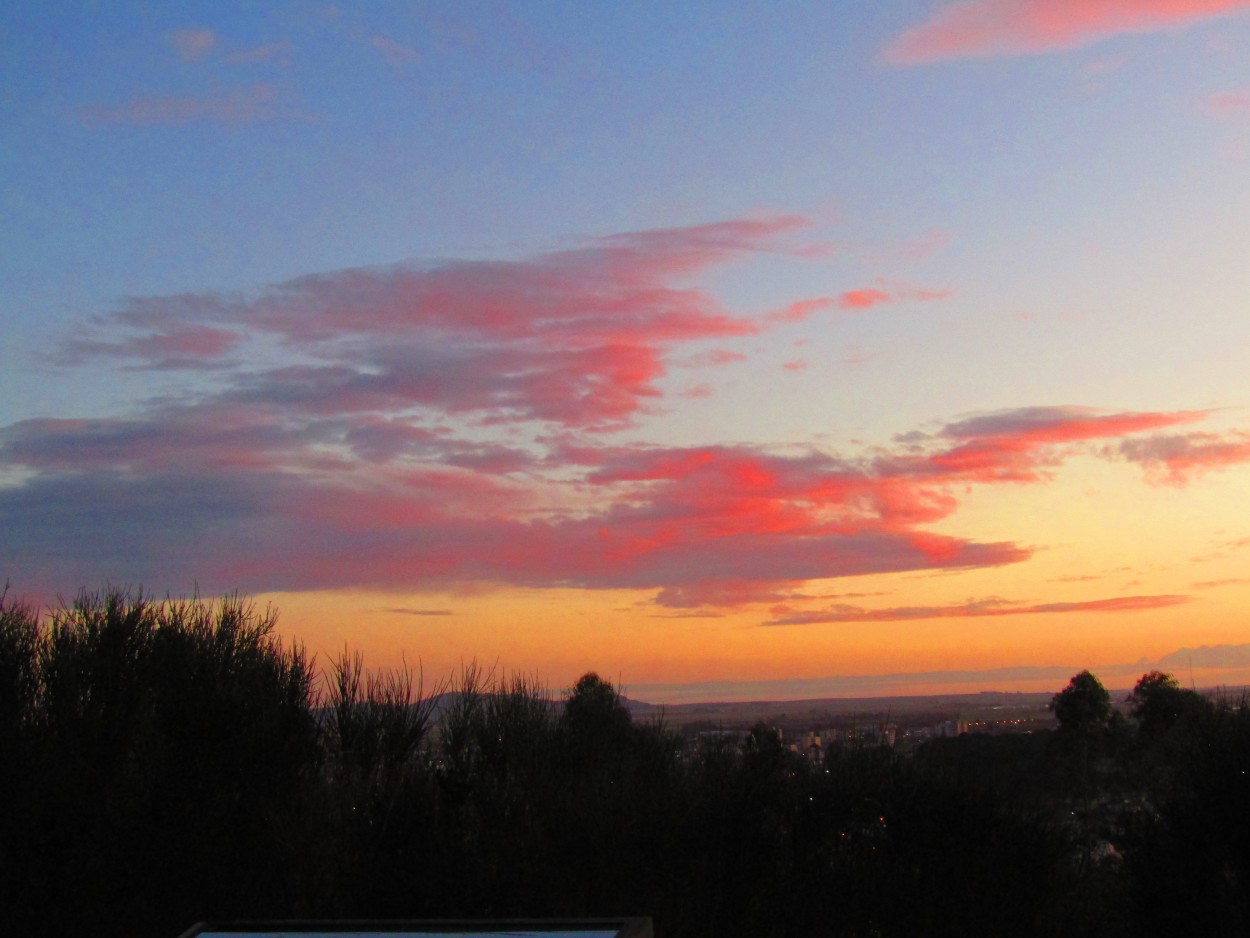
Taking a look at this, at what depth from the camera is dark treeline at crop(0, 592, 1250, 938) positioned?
10.4 meters

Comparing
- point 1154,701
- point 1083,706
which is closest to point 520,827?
point 1154,701

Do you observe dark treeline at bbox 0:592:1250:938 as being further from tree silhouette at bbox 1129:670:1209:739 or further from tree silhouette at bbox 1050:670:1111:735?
tree silhouette at bbox 1050:670:1111:735

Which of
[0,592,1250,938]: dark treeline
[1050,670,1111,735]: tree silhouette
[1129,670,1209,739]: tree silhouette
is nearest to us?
[0,592,1250,938]: dark treeline

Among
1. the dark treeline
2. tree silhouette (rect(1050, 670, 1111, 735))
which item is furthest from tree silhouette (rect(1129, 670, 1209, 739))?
the dark treeline

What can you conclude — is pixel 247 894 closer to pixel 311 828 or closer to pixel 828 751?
pixel 311 828

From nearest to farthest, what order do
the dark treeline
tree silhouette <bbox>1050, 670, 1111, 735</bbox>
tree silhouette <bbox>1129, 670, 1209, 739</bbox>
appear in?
the dark treeline
tree silhouette <bbox>1129, 670, 1209, 739</bbox>
tree silhouette <bbox>1050, 670, 1111, 735</bbox>

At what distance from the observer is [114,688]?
12141mm

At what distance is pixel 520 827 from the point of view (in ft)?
39.7

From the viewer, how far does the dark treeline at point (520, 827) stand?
10.4 metres

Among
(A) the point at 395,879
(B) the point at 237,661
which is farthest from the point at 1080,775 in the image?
(B) the point at 237,661

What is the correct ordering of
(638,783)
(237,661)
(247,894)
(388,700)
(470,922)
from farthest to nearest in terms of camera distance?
(388,700), (237,661), (638,783), (247,894), (470,922)

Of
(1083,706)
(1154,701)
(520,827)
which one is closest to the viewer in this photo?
(520,827)

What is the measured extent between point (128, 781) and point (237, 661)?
68.4 inches

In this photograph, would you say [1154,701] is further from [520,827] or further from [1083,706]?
[520,827]
